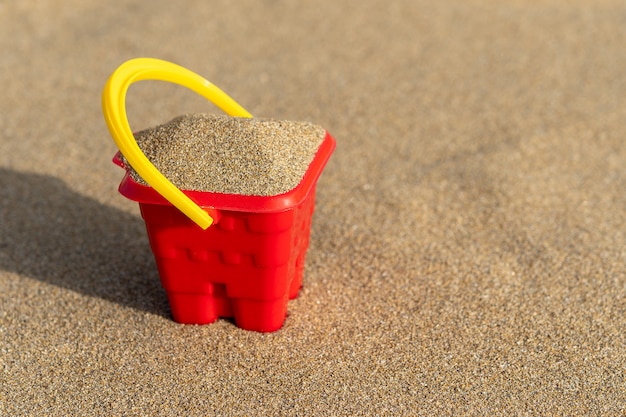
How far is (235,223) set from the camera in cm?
188

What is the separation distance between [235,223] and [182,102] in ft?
6.10

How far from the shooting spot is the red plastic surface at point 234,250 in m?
1.84

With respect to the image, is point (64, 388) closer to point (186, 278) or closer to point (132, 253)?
point (186, 278)

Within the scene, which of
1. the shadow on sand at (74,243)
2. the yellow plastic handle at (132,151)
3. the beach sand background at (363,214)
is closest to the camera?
the yellow plastic handle at (132,151)

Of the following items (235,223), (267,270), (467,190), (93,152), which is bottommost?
(93,152)

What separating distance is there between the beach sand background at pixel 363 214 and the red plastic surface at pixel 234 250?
3.4 inches

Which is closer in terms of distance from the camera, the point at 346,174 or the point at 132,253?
the point at 132,253

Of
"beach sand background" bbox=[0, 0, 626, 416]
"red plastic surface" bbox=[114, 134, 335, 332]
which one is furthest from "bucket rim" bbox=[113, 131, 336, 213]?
"beach sand background" bbox=[0, 0, 626, 416]

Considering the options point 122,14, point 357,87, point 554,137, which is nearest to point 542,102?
point 554,137

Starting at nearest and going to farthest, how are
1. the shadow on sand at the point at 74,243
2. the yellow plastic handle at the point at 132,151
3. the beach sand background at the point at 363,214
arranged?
1. the yellow plastic handle at the point at 132,151
2. the beach sand background at the point at 363,214
3. the shadow on sand at the point at 74,243

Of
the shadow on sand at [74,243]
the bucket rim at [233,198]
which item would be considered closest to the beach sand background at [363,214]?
the shadow on sand at [74,243]

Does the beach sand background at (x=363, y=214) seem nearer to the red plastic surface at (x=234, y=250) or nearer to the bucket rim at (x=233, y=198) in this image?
the red plastic surface at (x=234, y=250)

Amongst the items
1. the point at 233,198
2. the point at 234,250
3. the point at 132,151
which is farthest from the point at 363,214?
the point at 132,151

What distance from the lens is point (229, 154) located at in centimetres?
188
